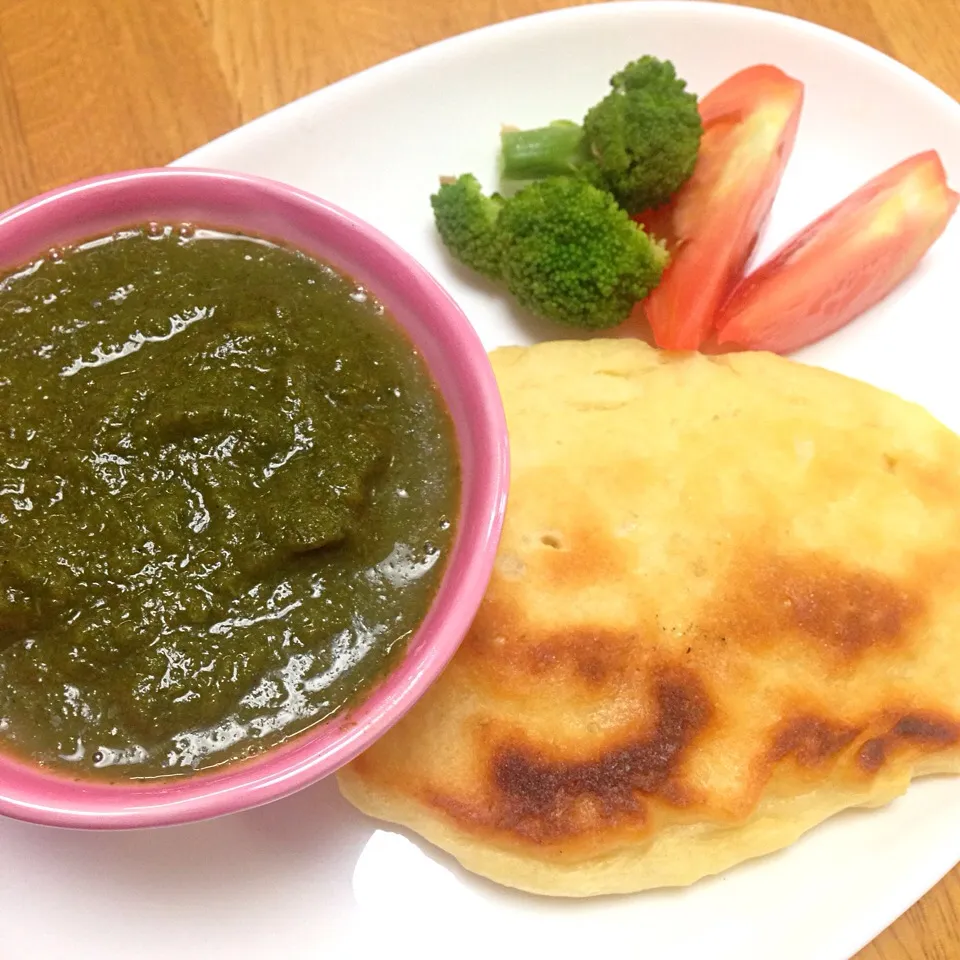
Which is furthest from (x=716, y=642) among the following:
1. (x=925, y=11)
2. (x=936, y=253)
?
(x=925, y=11)

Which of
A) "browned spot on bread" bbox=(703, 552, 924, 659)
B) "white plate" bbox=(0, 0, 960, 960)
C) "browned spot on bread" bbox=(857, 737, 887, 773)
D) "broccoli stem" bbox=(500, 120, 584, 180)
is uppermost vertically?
"broccoli stem" bbox=(500, 120, 584, 180)

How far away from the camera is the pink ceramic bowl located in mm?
1432

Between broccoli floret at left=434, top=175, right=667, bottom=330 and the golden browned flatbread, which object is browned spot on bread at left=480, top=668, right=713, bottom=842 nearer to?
the golden browned flatbread

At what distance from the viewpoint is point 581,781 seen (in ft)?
6.03

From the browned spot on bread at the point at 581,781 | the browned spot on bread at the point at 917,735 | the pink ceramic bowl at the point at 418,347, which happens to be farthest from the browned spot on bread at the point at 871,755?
the pink ceramic bowl at the point at 418,347

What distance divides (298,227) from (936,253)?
1.71 metres

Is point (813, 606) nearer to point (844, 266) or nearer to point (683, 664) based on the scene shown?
point (683, 664)

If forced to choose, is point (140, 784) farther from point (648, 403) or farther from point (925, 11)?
point (925, 11)

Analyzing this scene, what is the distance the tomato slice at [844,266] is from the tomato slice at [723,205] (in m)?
0.10

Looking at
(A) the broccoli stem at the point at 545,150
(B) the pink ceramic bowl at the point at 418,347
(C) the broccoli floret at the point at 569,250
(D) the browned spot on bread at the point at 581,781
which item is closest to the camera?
(B) the pink ceramic bowl at the point at 418,347

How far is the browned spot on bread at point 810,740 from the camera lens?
1874 millimetres

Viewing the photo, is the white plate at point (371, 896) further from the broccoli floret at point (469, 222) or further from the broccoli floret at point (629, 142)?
the broccoli floret at point (629, 142)

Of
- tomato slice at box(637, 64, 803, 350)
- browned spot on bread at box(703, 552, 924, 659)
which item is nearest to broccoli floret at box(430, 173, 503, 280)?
tomato slice at box(637, 64, 803, 350)

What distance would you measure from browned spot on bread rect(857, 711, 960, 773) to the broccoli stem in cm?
156
